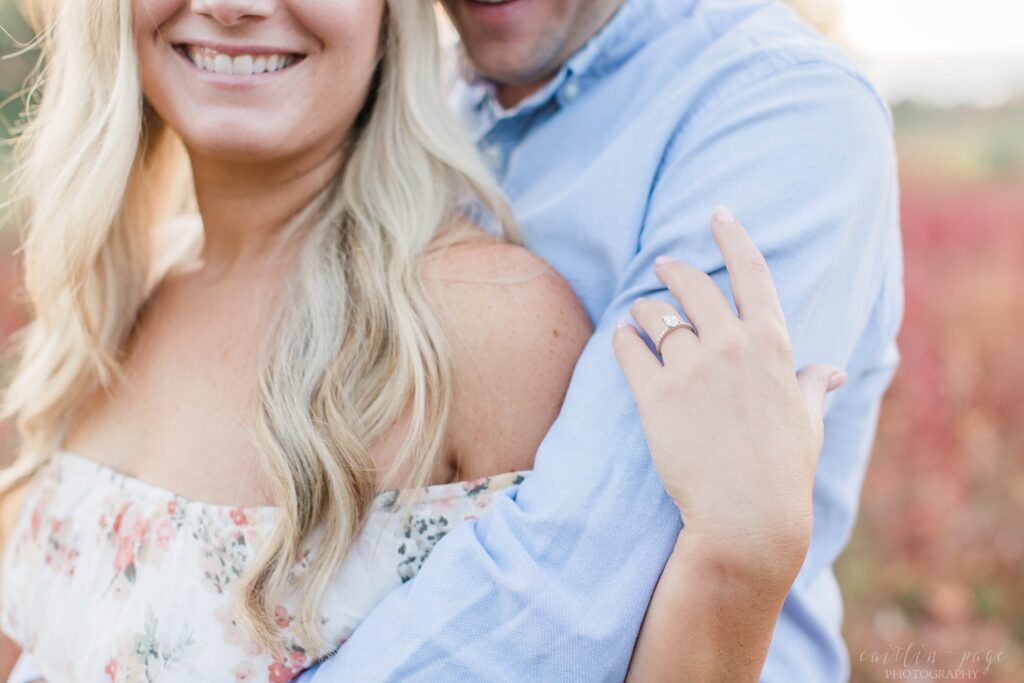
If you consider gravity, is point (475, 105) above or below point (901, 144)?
above

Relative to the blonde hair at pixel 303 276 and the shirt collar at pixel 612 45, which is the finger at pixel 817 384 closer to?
the blonde hair at pixel 303 276

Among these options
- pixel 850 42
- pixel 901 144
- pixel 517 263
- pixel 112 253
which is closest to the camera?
pixel 517 263

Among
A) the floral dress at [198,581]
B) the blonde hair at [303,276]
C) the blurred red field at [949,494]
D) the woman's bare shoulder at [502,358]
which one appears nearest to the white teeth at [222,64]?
the blonde hair at [303,276]

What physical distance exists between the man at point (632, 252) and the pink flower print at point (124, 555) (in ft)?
1.36

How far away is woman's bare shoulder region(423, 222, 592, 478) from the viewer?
1730 mm

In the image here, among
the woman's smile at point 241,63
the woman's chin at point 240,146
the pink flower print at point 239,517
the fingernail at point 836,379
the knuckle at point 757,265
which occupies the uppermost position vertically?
the woman's smile at point 241,63

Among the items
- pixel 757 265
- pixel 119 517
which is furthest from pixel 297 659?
pixel 757 265

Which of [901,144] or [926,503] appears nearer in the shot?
[926,503]

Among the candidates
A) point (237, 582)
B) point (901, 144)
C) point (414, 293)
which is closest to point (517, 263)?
point (414, 293)

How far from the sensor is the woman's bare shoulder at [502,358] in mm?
1730

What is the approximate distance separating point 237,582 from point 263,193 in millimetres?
784

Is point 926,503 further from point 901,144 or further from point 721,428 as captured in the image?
point 901,144

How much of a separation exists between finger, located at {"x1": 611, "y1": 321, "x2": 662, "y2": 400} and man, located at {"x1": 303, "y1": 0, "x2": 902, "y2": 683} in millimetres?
39

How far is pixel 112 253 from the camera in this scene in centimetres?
234
